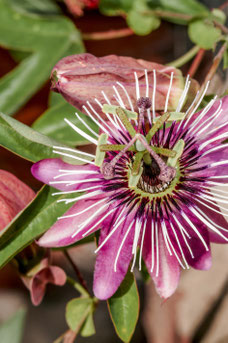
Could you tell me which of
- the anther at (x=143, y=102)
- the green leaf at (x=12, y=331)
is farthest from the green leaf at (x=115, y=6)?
the green leaf at (x=12, y=331)

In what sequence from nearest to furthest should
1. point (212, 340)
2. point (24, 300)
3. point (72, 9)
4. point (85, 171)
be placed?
point (85, 171) < point (72, 9) < point (212, 340) < point (24, 300)

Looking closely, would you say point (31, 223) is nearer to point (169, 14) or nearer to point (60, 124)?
point (60, 124)

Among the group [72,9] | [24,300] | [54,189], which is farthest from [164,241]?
[24,300]

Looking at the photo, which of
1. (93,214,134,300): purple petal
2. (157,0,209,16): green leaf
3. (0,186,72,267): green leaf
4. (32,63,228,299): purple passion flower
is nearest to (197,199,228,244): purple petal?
(32,63,228,299): purple passion flower

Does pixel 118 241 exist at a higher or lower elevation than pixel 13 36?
lower

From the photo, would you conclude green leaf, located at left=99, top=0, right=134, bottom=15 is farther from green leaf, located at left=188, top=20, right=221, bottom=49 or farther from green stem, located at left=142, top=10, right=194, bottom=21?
green leaf, located at left=188, top=20, right=221, bottom=49

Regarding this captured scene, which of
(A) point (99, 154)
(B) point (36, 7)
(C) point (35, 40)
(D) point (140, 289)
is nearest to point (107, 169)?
(A) point (99, 154)

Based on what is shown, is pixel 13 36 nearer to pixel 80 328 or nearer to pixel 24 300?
pixel 80 328
